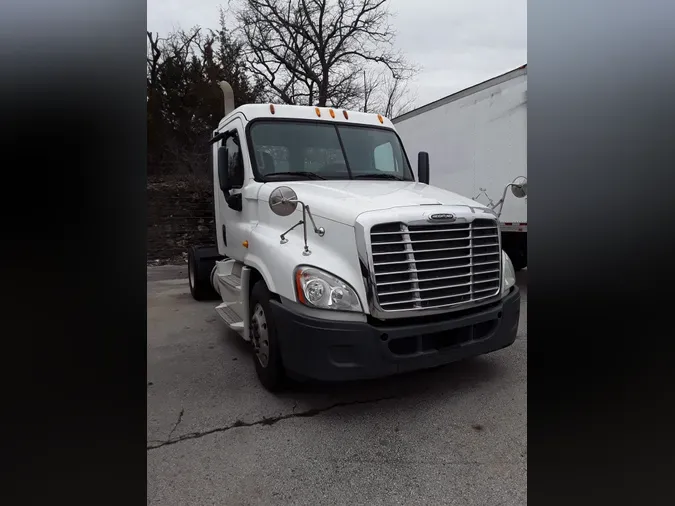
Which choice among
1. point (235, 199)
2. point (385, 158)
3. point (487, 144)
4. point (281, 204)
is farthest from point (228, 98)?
point (487, 144)

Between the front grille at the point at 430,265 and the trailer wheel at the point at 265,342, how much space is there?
0.91m

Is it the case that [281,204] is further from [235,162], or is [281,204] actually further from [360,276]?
[235,162]

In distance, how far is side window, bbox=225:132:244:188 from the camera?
4246 mm

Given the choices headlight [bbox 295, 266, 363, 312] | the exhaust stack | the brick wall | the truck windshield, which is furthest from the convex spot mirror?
the brick wall

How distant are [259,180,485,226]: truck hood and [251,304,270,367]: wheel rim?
3.12ft

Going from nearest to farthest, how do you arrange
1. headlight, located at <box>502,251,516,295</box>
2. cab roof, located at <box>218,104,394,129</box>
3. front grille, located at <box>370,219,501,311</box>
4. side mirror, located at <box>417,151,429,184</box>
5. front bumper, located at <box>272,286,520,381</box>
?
front bumper, located at <box>272,286,520,381</box>, front grille, located at <box>370,219,501,311</box>, headlight, located at <box>502,251,516,295</box>, cab roof, located at <box>218,104,394,129</box>, side mirror, located at <box>417,151,429,184</box>

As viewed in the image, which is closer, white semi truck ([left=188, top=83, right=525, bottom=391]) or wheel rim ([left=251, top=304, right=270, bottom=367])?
white semi truck ([left=188, top=83, right=525, bottom=391])

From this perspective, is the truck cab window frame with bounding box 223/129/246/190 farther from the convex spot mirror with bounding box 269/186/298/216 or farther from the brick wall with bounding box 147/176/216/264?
the brick wall with bounding box 147/176/216/264

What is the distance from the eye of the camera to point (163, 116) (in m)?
15.4
